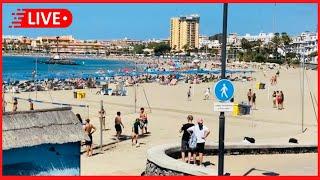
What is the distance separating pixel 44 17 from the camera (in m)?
7.88

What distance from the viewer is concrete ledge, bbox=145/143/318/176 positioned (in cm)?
973

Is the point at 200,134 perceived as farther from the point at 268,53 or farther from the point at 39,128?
the point at 268,53

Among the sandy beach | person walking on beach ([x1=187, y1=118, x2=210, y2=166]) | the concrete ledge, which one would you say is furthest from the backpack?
the sandy beach

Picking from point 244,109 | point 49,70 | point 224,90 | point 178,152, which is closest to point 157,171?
point 178,152

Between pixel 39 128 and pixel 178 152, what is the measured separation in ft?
17.2

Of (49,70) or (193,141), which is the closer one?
(193,141)

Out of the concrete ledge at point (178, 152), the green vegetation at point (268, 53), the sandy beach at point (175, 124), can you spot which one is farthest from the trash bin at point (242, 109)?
the green vegetation at point (268, 53)

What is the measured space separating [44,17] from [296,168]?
21.0 ft

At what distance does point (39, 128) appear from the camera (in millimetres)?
7734

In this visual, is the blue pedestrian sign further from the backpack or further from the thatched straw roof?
the backpack

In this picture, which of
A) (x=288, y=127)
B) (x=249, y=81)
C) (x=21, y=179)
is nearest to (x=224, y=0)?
(x=21, y=179)

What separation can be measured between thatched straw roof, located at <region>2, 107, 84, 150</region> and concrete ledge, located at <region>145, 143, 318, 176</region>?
8.14 feet

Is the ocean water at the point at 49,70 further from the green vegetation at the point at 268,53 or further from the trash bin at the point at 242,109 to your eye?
the green vegetation at the point at 268,53

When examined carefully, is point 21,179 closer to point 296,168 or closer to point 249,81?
point 296,168
